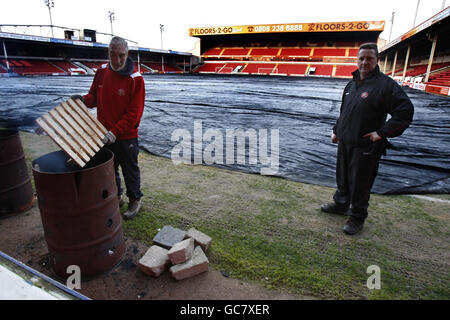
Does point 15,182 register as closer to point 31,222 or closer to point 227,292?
point 31,222

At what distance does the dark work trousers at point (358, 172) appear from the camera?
101 inches

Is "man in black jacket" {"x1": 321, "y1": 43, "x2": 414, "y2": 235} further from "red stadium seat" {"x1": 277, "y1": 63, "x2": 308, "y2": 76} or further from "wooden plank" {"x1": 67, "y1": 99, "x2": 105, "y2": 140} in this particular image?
"red stadium seat" {"x1": 277, "y1": 63, "x2": 308, "y2": 76}

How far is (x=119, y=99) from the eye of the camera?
2.55 metres

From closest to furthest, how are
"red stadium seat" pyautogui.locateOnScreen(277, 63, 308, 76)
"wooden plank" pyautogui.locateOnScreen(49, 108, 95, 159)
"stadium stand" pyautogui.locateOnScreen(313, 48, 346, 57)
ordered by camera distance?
"wooden plank" pyautogui.locateOnScreen(49, 108, 95, 159) → "red stadium seat" pyautogui.locateOnScreen(277, 63, 308, 76) → "stadium stand" pyautogui.locateOnScreen(313, 48, 346, 57)

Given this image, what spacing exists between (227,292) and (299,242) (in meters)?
0.94

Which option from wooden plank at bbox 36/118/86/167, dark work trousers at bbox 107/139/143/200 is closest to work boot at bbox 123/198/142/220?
dark work trousers at bbox 107/139/143/200

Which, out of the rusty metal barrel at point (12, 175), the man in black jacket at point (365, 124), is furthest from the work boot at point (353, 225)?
the rusty metal barrel at point (12, 175)

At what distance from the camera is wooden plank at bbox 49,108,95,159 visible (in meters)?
1.95

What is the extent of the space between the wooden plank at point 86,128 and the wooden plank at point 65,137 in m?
0.14

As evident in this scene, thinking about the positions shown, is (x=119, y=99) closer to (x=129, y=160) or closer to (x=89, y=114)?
(x=89, y=114)

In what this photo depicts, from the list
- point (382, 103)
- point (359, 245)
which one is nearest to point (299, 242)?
point (359, 245)

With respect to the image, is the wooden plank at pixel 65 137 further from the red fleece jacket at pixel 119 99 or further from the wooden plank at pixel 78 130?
the red fleece jacket at pixel 119 99

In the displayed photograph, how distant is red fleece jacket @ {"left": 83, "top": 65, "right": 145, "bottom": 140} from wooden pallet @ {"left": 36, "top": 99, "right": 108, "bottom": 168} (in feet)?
1.09

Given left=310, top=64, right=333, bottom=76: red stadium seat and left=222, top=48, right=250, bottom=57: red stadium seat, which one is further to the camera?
left=222, top=48, right=250, bottom=57: red stadium seat
